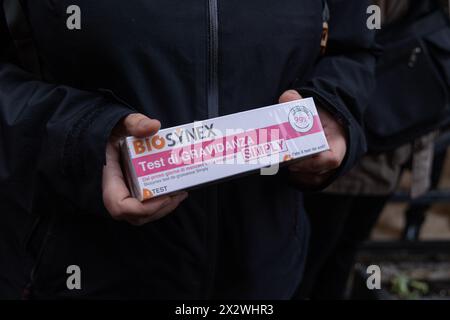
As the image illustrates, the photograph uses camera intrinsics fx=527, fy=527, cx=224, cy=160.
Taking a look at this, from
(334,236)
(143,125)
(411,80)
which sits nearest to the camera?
(143,125)

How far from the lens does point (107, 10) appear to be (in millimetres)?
894

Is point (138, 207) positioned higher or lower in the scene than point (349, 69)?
lower

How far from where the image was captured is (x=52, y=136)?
890mm

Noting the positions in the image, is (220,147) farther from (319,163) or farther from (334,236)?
(334,236)

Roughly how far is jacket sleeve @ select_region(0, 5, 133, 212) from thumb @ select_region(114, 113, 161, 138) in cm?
2

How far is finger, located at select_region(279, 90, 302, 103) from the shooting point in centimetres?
95

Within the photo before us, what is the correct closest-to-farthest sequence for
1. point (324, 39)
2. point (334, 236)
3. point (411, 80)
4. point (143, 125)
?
point (143, 125)
point (324, 39)
point (411, 80)
point (334, 236)

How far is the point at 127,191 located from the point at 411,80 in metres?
1.00

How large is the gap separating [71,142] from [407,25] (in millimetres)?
1084

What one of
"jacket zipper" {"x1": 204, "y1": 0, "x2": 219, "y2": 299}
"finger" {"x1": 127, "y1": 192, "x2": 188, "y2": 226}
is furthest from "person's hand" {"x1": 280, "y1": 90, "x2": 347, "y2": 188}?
"finger" {"x1": 127, "y1": 192, "x2": 188, "y2": 226}

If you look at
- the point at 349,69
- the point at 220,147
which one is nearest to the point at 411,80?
the point at 349,69

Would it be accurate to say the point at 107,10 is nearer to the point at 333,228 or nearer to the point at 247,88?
the point at 247,88

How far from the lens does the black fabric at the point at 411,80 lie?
1508mm
